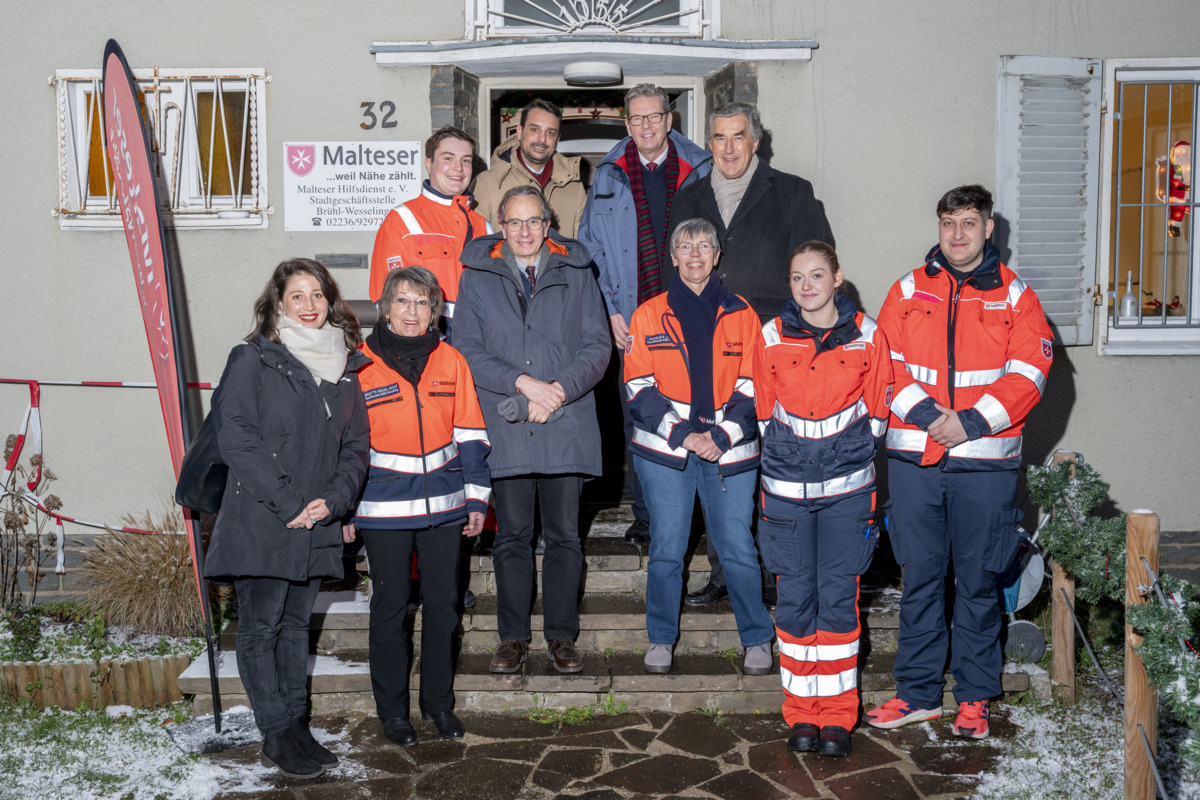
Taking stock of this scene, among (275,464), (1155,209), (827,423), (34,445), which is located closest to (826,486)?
(827,423)

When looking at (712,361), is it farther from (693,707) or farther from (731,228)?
(693,707)

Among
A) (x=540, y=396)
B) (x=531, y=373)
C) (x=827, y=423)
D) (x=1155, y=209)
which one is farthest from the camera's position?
(x=1155, y=209)

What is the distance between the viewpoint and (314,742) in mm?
4090

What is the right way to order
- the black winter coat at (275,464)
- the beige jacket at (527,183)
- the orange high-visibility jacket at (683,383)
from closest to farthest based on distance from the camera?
the black winter coat at (275,464) < the orange high-visibility jacket at (683,383) < the beige jacket at (527,183)

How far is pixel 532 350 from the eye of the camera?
439cm

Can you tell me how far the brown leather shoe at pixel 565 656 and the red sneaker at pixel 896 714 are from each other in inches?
49.6

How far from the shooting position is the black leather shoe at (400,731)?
13.8ft

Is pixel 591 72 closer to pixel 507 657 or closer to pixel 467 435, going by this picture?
pixel 467 435

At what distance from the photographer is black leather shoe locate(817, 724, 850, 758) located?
4109 mm

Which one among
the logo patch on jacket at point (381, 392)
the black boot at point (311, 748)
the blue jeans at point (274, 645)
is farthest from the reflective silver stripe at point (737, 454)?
the black boot at point (311, 748)

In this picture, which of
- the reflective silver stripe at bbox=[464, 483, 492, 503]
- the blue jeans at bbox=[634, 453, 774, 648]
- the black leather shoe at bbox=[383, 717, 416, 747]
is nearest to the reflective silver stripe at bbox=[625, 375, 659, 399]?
the blue jeans at bbox=[634, 453, 774, 648]

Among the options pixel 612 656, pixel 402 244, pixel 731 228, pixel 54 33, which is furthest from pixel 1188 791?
pixel 54 33

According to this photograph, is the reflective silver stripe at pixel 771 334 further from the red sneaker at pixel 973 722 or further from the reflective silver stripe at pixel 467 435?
the red sneaker at pixel 973 722

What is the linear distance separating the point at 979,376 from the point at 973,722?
1.43 meters
